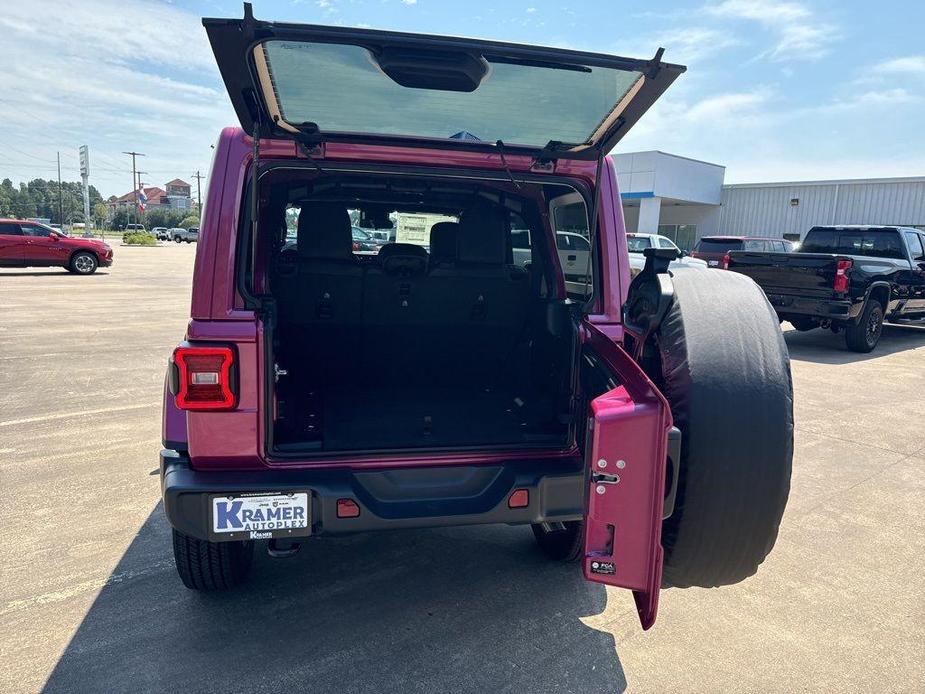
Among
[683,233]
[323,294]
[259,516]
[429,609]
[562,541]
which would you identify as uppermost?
[683,233]

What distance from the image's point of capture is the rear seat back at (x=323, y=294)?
3.44m

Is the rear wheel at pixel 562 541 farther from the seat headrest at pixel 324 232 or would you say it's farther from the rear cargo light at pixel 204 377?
the seat headrest at pixel 324 232

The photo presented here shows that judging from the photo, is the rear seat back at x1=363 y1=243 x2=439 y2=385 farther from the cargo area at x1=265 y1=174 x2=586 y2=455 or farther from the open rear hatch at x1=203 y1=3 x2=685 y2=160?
the open rear hatch at x1=203 y1=3 x2=685 y2=160

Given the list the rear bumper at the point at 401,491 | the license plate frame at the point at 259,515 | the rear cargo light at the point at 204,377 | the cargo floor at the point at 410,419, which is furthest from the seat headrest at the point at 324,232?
the license plate frame at the point at 259,515

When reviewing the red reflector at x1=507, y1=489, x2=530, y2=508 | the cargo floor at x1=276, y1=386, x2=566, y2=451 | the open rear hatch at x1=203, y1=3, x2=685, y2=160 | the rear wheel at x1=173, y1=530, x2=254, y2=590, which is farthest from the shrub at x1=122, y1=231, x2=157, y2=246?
the red reflector at x1=507, y1=489, x2=530, y2=508

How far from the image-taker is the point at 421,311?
148 inches

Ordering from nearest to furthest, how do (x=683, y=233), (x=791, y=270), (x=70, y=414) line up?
1. (x=70, y=414)
2. (x=791, y=270)
3. (x=683, y=233)

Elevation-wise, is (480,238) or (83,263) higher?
(480,238)

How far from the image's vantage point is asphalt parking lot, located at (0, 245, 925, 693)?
2369 millimetres

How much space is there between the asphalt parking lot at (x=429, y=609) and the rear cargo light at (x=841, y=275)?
511cm

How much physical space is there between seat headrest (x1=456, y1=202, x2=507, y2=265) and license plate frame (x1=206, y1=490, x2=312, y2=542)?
6.13 ft

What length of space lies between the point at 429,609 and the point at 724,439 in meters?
1.50

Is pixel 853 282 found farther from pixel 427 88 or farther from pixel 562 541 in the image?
pixel 427 88

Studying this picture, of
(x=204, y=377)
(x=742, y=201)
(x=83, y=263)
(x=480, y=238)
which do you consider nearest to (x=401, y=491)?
(x=204, y=377)
